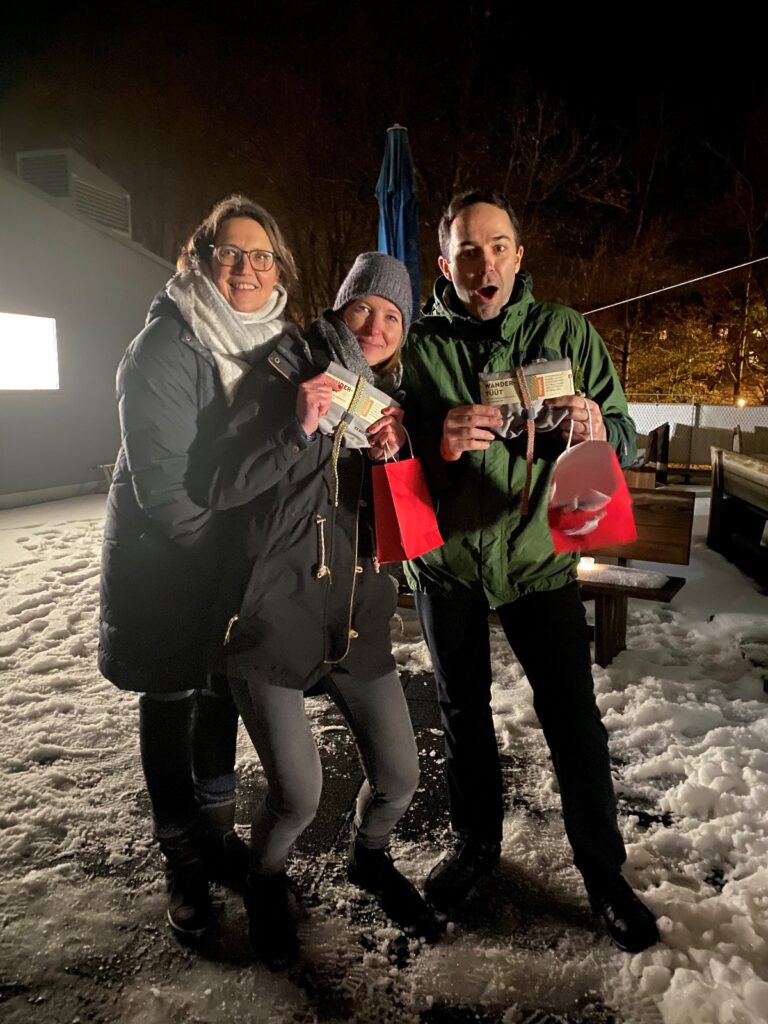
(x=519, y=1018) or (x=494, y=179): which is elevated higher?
(x=494, y=179)

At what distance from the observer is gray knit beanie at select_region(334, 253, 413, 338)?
1.87m

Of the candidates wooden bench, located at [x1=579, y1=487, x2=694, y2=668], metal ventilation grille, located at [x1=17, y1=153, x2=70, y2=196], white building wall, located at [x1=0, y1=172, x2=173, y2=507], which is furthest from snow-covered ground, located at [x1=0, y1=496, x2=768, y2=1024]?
metal ventilation grille, located at [x1=17, y1=153, x2=70, y2=196]

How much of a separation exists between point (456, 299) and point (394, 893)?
192 centimetres

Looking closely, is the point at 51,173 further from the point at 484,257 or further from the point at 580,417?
the point at 580,417

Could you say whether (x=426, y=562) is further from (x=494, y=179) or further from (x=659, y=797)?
(x=494, y=179)

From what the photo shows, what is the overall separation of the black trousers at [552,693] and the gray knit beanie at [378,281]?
956 millimetres

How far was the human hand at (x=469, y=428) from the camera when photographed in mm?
1813

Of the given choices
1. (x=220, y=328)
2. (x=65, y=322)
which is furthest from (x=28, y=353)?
(x=220, y=328)

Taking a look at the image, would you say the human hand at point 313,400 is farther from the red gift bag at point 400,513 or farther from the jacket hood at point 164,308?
the jacket hood at point 164,308

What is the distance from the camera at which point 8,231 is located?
8.30 m

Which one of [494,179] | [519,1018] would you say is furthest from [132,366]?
[494,179]

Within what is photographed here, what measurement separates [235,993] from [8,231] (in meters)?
9.19

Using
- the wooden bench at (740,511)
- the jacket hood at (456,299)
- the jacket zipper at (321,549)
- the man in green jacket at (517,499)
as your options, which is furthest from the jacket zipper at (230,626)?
the wooden bench at (740,511)

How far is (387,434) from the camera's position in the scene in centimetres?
182
